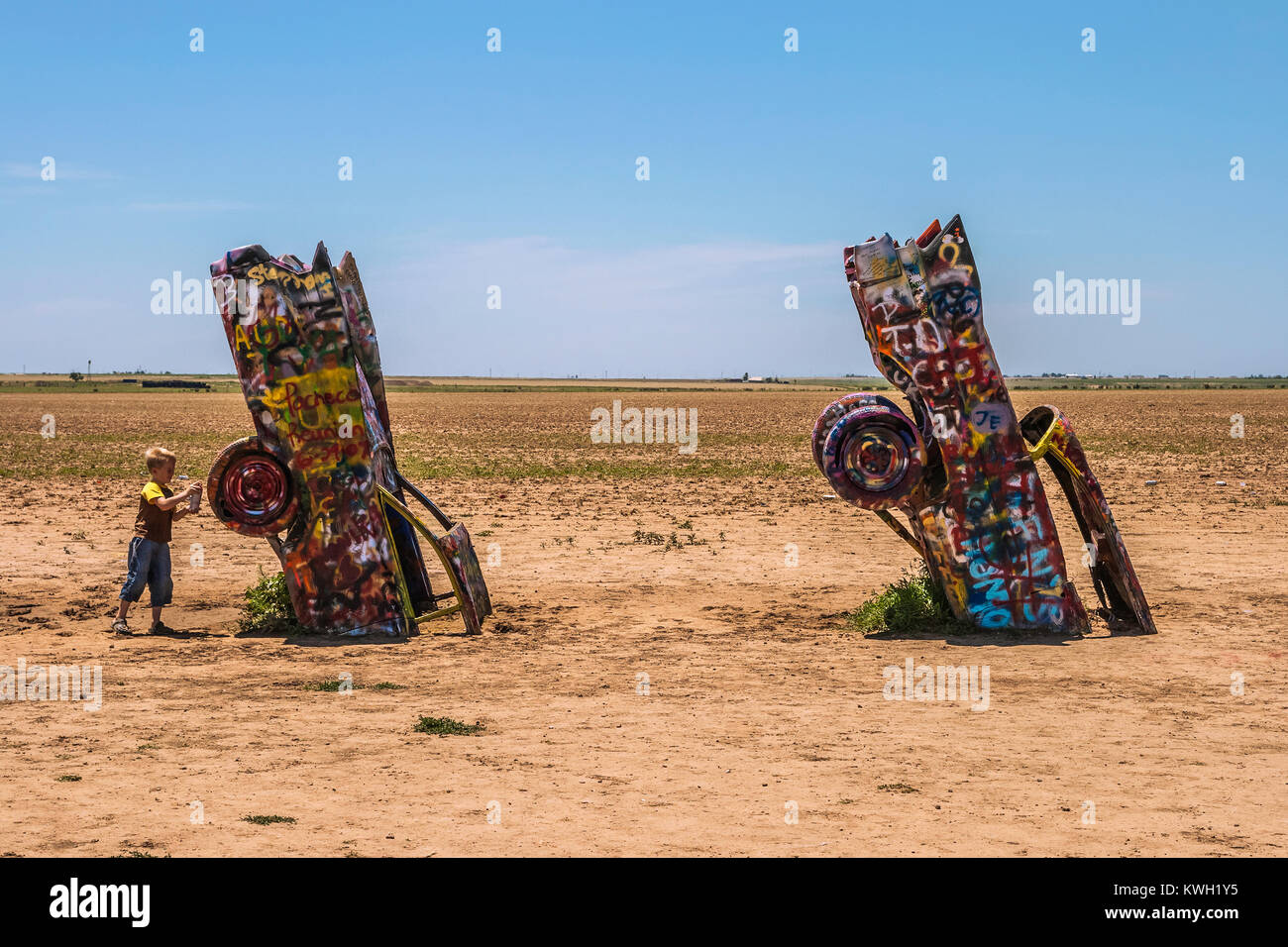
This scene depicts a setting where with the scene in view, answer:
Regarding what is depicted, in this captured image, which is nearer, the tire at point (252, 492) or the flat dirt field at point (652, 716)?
the flat dirt field at point (652, 716)

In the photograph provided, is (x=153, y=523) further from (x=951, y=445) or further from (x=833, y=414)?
(x=951, y=445)

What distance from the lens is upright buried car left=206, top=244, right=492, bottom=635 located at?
12.4m

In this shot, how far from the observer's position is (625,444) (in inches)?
1750

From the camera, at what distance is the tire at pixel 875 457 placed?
1245 cm

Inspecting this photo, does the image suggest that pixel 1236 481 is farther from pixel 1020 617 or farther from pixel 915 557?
pixel 1020 617

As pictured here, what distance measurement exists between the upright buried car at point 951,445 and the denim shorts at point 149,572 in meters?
6.50

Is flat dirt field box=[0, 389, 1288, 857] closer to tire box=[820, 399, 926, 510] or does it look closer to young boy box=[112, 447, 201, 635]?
young boy box=[112, 447, 201, 635]

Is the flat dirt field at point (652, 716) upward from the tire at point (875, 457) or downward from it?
downward

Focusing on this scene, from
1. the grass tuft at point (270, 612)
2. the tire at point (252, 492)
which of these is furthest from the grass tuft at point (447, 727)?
the grass tuft at point (270, 612)

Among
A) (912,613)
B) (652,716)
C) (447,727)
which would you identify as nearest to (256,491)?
(447,727)

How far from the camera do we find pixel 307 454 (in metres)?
12.5

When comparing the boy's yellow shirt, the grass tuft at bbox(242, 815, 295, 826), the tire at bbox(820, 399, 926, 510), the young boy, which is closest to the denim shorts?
the young boy

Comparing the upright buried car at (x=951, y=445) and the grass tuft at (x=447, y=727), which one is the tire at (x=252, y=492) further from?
the upright buried car at (x=951, y=445)

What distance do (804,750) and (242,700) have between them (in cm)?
447
